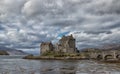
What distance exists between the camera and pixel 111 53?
18238cm

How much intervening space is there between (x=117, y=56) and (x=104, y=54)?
1513cm

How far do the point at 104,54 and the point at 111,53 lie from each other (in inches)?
314

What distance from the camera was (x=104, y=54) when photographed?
188750 millimetres

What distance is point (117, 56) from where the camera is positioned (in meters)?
176

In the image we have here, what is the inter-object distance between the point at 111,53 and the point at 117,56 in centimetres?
756

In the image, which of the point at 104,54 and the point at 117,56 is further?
the point at 104,54
